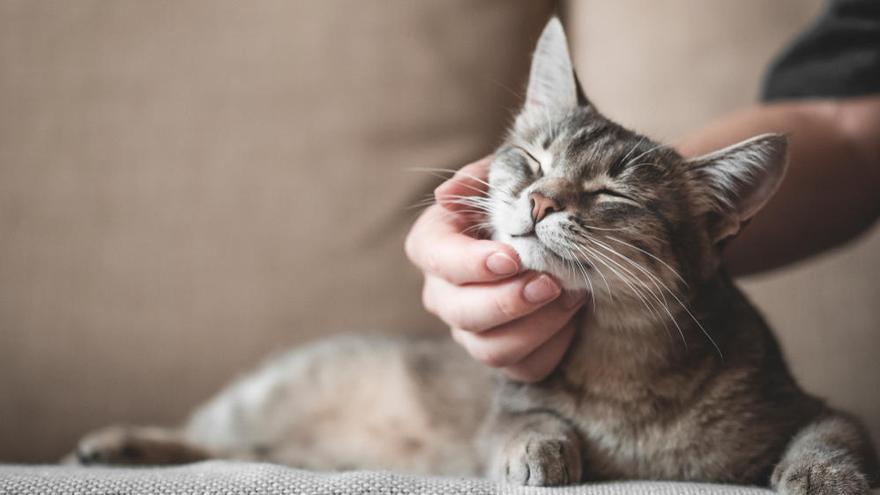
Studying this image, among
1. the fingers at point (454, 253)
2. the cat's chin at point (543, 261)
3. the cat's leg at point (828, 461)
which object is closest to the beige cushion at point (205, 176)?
the fingers at point (454, 253)

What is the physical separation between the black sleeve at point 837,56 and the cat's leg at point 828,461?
2.20 feet

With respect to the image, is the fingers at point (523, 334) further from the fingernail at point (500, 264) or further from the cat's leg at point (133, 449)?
the cat's leg at point (133, 449)

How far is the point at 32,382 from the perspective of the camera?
132cm

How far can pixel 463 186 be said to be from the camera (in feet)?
3.09

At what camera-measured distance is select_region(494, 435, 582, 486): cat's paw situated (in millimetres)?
807

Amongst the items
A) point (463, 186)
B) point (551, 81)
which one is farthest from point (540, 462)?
point (551, 81)

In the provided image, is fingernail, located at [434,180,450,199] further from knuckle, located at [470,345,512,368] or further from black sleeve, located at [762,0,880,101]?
black sleeve, located at [762,0,880,101]

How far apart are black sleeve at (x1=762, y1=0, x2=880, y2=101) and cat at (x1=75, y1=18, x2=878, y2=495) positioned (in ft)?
1.84

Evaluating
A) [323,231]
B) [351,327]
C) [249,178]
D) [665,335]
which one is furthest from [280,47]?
[665,335]

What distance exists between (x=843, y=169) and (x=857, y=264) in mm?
372

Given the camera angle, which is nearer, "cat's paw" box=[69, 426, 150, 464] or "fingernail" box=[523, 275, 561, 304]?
"fingernail" box=[523, 275, 561, 304]

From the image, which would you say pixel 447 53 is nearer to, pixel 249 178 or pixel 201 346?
pixel 249 178

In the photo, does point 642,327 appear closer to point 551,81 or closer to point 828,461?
point 828,461

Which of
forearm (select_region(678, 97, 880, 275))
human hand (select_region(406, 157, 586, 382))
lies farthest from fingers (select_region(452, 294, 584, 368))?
forearm (select_region(678, 97, 880, 275))
